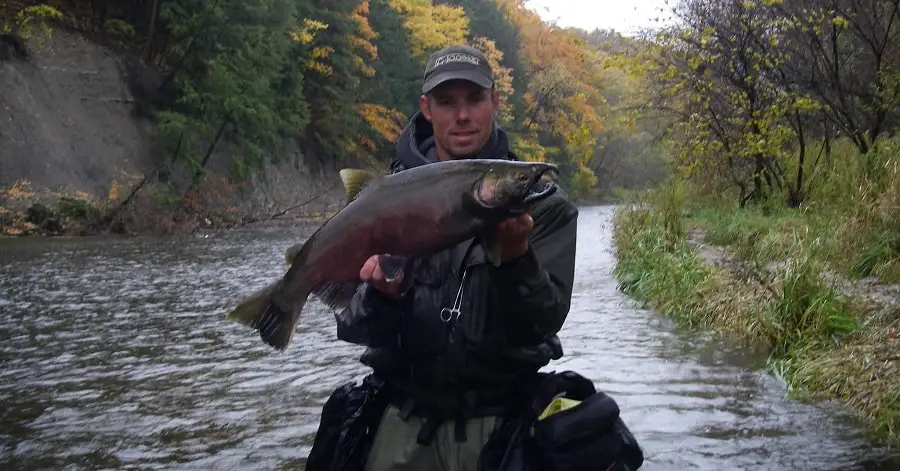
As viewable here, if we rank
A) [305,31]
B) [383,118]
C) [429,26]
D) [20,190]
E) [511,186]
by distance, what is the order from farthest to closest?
[429,26] → [383,118] → [305,31] → [20,190] → [511,186]

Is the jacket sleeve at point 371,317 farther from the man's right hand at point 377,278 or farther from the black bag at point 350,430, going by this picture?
the black bag at point 350,430

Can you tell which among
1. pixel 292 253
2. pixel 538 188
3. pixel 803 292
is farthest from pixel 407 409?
pixel 803 292

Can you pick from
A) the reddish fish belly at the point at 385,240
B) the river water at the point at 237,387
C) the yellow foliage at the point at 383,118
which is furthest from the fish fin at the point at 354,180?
the yellow foliage at the point at 383,118

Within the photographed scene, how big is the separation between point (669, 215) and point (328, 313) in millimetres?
6779

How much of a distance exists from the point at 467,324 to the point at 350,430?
742mm

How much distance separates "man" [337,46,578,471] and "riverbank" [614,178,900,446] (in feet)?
12.0

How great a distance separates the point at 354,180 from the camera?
282 cm

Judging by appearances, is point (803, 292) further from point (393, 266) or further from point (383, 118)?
point (383, 118)

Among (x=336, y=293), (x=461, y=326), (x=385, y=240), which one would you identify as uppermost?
(x=385, y=240)

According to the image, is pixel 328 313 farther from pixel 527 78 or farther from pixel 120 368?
pixel 527 78

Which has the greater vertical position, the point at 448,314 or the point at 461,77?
the point at 461,77

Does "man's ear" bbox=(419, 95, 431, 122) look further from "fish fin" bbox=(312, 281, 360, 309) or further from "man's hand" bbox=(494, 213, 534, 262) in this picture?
"man's hand" bbox=(494, 213, 534, 262)

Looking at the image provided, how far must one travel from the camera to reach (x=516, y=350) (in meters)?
2.79

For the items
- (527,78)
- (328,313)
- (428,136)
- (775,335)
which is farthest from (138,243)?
(527,78)
